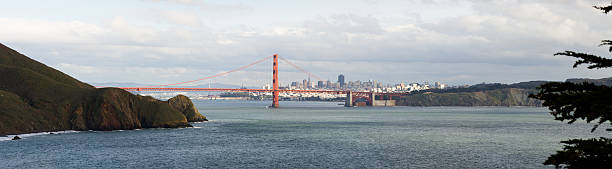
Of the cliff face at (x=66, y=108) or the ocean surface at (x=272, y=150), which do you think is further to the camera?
the cliff face at (x=66, y=108)

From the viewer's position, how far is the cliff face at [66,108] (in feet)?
268

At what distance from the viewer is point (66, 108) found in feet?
288

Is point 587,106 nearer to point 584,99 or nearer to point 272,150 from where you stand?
point 584,99

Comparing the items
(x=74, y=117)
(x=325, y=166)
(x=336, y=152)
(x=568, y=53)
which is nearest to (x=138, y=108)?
(x=74, y=117)

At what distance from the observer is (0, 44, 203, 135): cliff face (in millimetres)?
81625

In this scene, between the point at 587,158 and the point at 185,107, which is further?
the point at 185,107

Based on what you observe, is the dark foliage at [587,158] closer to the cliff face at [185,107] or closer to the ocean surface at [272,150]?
the ocean surface at [272,150]

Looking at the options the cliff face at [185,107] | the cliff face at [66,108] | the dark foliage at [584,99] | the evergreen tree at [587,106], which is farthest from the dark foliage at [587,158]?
the cliff face at [185,107]

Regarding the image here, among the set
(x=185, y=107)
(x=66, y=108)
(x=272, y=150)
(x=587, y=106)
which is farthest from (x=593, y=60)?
(x=185, y=107)

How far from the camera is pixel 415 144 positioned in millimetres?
70125

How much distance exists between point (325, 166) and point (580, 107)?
3537 centimetres

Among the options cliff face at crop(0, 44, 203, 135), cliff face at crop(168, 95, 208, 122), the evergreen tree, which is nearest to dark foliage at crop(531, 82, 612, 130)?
the evergreen tree

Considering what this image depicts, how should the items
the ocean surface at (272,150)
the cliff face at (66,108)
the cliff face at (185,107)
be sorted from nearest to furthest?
the ocean surface at (272,150) → the cliff face at (66,108) → the cliff face at (185,107)

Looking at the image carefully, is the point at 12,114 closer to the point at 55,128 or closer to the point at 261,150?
the point at 55,128
